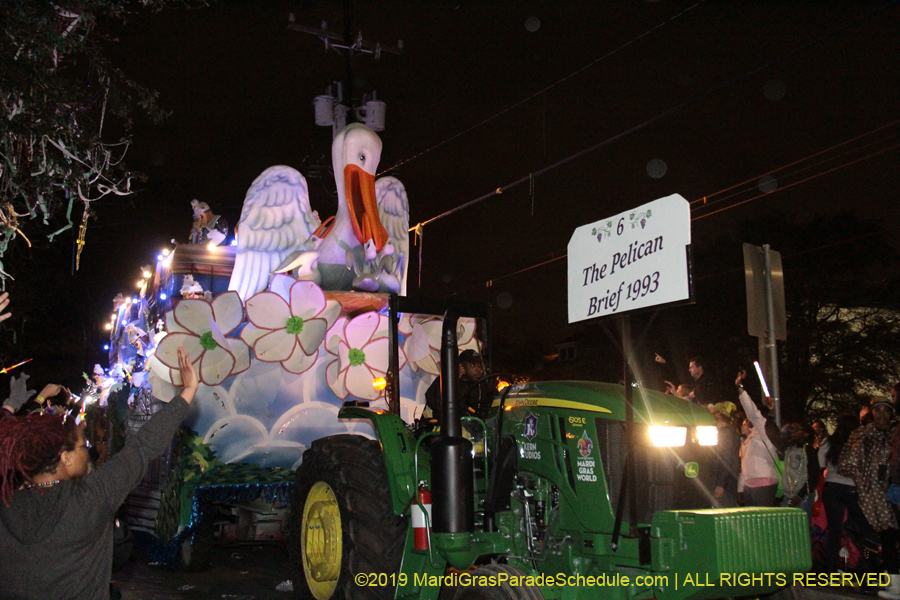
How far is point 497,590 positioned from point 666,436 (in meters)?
1.28

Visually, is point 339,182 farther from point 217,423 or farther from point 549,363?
point 549,363

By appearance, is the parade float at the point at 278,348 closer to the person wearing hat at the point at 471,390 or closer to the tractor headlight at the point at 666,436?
the person wearing hat at the point at 471,390

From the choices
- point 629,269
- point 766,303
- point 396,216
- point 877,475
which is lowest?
point 877,475

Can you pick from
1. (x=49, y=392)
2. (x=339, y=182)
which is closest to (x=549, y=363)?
(x=339, y=182)

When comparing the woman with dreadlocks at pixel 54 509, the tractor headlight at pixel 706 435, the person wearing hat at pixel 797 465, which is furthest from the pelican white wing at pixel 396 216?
the woman with dreadlocks at pixel 54 509

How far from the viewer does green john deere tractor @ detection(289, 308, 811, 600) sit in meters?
3.97

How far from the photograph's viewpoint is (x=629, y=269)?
4250 millimetres

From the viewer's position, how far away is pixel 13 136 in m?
5.59

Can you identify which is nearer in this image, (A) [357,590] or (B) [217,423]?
(A) [357,590]

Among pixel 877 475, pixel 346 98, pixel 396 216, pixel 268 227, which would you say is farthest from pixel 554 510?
pixel 346 98

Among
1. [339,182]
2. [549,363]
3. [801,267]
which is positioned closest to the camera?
[339,182]

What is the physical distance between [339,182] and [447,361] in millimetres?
6220

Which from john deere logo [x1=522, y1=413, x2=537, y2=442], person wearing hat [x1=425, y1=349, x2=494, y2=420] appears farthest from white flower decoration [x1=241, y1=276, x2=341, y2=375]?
john deere logo [x1=522, y1=413, x2=537, y2=442]

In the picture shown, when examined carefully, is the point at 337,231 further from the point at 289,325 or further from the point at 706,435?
the point at 706,435
